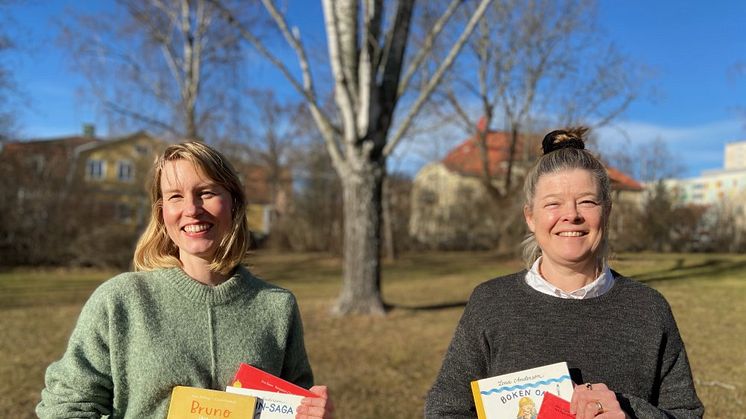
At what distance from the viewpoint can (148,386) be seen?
1868mm

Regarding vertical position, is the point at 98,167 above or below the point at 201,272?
above

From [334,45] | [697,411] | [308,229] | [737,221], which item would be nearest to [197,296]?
[697,411]

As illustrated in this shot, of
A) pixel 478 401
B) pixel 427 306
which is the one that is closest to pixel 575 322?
pixel 478 401

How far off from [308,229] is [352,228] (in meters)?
22.5

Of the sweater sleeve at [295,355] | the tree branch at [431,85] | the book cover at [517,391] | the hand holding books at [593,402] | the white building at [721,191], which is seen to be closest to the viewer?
the hand holding books at [593,402]

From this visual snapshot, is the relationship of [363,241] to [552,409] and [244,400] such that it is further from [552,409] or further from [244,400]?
[552,409]

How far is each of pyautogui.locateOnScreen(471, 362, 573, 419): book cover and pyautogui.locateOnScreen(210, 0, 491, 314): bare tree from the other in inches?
256

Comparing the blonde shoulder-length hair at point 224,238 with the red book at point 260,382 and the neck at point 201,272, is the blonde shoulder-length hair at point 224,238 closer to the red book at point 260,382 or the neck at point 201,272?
the neck at point 201,272

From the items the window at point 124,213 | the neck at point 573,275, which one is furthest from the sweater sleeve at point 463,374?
the window at point 124,213

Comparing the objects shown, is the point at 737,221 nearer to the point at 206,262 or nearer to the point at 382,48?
the point at 382,48

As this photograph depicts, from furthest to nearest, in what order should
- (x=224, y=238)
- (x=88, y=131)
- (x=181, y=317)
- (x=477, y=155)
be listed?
(x=88, y=131), (x=477, y=155), (x=224, y=238), (x=181, y=317)

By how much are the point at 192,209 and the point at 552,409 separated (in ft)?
4.45

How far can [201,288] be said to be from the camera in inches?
79.2

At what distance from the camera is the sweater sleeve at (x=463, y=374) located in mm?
1890
